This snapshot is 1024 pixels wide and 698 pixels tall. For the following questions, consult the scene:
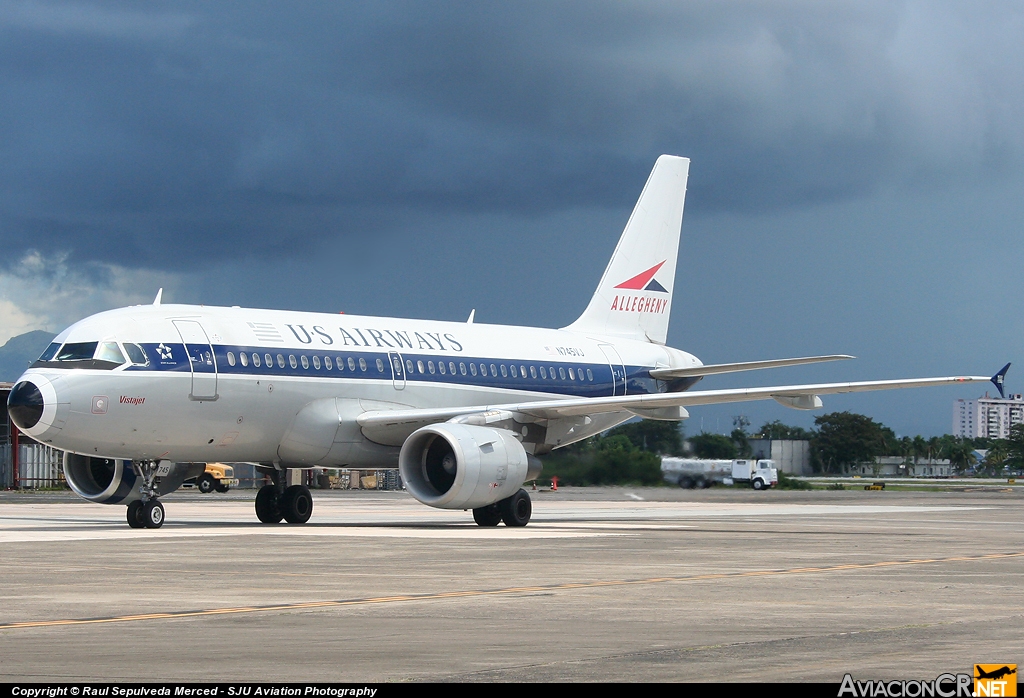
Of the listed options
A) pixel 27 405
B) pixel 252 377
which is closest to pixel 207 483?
pixel 252 377

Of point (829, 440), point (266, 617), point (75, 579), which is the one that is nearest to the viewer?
point (266, 617)

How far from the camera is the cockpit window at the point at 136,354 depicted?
2970 cm

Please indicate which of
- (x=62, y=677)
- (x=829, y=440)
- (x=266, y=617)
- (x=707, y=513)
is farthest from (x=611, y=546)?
(x=829, y=440)

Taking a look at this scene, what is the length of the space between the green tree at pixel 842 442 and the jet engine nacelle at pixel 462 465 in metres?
73.7

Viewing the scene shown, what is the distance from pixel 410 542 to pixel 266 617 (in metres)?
12.7

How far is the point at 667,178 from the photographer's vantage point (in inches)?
1783

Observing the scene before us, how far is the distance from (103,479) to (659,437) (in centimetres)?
3007

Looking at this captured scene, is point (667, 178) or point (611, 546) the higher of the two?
point (667, 178)

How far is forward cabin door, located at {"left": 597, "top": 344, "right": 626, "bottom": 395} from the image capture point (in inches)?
A: 1601

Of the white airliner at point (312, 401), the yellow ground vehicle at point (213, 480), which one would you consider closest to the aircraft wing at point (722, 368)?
the white airliner at point (312, 401)

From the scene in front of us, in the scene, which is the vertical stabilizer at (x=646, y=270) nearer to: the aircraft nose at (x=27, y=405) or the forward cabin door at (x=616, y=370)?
the forward cabin door at (x=616, y=370)

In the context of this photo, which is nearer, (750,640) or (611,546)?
(750,640)

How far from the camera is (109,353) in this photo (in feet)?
97.0

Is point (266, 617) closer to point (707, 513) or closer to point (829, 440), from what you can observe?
point (707, 513)
